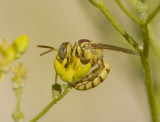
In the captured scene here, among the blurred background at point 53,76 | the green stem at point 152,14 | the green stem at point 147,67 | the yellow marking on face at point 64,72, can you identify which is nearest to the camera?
the green stem at point 152,14

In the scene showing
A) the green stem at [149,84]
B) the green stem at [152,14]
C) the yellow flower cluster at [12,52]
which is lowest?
the green stem at [149,84]

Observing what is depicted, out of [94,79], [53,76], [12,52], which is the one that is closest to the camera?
[12,52]

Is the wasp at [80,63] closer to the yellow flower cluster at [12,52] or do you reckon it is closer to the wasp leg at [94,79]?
the wasp leg at [94,79]

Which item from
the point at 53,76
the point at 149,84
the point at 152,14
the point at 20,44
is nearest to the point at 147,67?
the point at 149,84

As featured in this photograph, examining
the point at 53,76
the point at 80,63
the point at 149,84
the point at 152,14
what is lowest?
the point at 149,84

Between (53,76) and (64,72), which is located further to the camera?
(53,76)

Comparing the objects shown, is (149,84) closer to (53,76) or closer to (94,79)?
(94,79)

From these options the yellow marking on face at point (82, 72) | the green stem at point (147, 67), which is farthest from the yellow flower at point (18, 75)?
the green stem at point (147, 67)

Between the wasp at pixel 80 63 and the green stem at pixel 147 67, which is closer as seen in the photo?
the green stem at pixel 147 67
